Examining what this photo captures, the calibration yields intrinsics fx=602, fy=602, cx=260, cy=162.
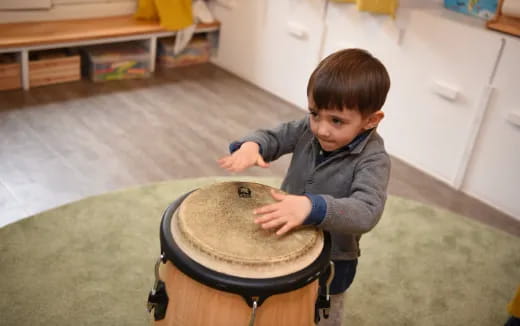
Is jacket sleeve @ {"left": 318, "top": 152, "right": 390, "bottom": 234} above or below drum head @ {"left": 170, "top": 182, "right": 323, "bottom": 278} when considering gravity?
above

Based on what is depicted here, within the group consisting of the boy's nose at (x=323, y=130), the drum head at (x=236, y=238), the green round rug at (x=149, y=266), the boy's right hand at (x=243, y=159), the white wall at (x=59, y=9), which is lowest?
the green round rug at (x=149, y=266)

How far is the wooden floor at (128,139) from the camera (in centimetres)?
247

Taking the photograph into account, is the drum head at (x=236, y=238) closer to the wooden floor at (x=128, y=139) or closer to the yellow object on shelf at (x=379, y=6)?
the wooden floor at (x=128, y=139)

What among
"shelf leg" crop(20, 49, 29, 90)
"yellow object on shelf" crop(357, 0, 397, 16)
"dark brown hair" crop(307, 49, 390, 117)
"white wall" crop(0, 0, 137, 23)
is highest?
"dark brown hair" crop(307, 49, 390, 117)

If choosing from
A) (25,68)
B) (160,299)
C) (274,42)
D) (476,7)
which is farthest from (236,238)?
(274,42)

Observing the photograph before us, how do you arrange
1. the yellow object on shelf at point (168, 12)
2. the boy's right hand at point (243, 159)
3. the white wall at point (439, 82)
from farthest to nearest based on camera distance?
the yellow object on shelf at point (168, 12), the white wall at point (439, 82), the boy's right hand at point (243, 159)

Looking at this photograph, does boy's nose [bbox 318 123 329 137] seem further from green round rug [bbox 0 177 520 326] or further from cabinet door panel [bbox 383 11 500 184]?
cabinet door panel [bbox 383 11 500 184]

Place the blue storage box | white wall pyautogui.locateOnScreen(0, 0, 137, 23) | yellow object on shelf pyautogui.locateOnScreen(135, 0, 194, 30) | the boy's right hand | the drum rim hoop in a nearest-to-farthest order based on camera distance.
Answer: the drum rim hoop → the boy's right hand → the blue storage box → white wall pyautogui.locateOnScreen(0, 0, 137, 23) → yellow object on shelf pyautogui.locateOnScreen(135, 0, 194, 30)

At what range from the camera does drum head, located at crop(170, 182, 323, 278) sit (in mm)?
1106

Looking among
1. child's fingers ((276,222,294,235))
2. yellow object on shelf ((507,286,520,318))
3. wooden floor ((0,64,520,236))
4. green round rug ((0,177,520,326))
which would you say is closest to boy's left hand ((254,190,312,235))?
child's fingers ((276,222,294,235))

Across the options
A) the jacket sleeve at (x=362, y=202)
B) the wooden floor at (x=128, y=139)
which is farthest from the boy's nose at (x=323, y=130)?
the wooden floor at (x=128, y=139)

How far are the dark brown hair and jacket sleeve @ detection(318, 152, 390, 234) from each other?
125 mm

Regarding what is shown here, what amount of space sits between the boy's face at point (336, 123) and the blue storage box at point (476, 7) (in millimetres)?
1845

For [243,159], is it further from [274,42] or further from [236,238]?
[274,42]
